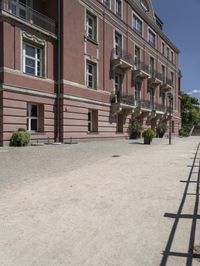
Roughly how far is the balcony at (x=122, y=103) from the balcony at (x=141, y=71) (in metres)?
3.42

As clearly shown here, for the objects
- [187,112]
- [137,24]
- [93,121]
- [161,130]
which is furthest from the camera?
[187,112]

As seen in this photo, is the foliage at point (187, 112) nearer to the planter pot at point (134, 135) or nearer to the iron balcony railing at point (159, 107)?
the iron balcony railing at point (159, 107)

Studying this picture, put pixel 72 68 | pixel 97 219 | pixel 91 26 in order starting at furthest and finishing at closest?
1. pixel 91 26
2. pixel 72 68
3. pixel 97 219

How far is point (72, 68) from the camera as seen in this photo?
75.9 ft

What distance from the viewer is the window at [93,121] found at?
2670cm

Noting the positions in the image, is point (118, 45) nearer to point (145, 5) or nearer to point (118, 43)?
point (118, 43)

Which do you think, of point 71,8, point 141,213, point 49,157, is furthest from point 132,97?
point 141,213

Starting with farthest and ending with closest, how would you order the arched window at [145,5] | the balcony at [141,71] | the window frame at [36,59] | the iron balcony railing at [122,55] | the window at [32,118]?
the arched window at [145,5] < the balcony at [141,71] < the iron balcony railing at [122,55] < the window at [32,118] < the window frame at [36,59]

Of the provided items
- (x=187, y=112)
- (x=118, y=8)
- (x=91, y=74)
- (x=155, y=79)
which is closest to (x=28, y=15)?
(x=91, y=74)

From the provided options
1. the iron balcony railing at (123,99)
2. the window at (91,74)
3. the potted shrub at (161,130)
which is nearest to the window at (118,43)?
the iron balcony railing at (123,99)

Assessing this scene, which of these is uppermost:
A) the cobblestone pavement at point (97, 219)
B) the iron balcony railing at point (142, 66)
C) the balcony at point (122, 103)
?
the iron balcony railing at point (142, 66)

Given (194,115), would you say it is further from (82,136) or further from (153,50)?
(82,136)

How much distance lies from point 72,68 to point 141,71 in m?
13.0

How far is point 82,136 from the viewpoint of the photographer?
24.2 meters
